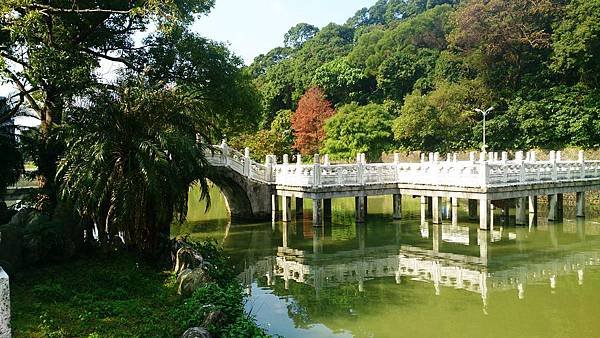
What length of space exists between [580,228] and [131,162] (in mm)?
16382

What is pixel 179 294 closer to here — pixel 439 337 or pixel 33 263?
pixel 33 263

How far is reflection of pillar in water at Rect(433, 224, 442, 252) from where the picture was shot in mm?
16094

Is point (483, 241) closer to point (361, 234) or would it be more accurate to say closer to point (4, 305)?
point (361, 234)

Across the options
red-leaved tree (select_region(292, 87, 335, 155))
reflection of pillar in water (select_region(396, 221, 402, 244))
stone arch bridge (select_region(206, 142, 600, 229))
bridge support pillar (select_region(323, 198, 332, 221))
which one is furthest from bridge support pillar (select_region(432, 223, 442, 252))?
red-leaved tree (select_region(292, 87, 335, 155))

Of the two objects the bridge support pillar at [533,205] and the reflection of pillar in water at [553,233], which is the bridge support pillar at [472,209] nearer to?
the bridge support pillar at [533,205]

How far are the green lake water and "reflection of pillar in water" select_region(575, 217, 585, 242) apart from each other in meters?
0.05

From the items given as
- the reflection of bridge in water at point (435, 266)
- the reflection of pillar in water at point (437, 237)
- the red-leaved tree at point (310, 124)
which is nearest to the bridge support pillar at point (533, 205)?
the reflection of bridge in water at point (435, 266)

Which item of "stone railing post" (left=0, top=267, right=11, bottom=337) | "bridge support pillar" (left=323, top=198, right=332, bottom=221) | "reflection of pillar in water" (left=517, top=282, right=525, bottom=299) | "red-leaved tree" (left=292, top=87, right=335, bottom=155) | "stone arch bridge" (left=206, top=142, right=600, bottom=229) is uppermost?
"red-leaved tree" (left=292, top=87, right=335, bottom=155)

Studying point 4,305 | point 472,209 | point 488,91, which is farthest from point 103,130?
point 488,91

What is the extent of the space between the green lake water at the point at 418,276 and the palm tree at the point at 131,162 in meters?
2.73

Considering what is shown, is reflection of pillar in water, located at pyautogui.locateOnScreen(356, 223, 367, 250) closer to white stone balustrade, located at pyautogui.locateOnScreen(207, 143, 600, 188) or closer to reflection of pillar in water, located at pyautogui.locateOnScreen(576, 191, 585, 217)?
white stone balustrade, located at pyautogui.locateOnScreen(207, 143, 600, 188)

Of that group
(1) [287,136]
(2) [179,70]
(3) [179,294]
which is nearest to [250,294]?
(3) [179,294]

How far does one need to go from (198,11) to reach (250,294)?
32.5ft

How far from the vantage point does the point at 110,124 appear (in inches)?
408
